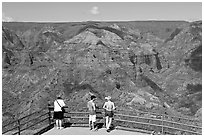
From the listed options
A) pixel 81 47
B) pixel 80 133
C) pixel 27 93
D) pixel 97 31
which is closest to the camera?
pixel 80 133

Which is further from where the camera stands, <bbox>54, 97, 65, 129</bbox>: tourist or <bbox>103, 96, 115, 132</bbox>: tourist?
<bbox>54, 97, 65, 129</bbox>: tourist

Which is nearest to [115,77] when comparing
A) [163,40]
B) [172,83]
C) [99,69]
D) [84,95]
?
[99,69]

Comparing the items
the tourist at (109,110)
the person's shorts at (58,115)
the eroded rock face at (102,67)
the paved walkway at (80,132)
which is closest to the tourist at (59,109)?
the person's shorts at (58,115)

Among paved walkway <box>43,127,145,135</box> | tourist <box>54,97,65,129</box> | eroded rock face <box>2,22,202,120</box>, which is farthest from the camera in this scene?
eroded rock face <box>2,22,202,120</box>

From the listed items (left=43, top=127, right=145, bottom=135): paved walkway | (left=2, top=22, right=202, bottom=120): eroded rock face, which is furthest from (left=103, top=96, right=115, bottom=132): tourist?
(left=2, top=22, right=202, bottom=120): eroded rock face

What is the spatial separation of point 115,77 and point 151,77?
2566cm

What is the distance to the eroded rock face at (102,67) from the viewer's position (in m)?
96.0

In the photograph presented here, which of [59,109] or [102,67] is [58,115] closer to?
[59,109]

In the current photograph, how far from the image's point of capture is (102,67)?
10794 centimetres

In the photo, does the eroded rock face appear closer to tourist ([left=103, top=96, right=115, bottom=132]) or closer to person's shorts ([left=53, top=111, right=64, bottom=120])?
person's shorts ([left=53, top=111, right=64, bottom=120])

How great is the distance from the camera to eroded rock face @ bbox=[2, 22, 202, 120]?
315ft

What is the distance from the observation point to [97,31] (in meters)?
143

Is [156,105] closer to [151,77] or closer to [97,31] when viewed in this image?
[151,77]

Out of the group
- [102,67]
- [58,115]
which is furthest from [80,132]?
[102,67]
